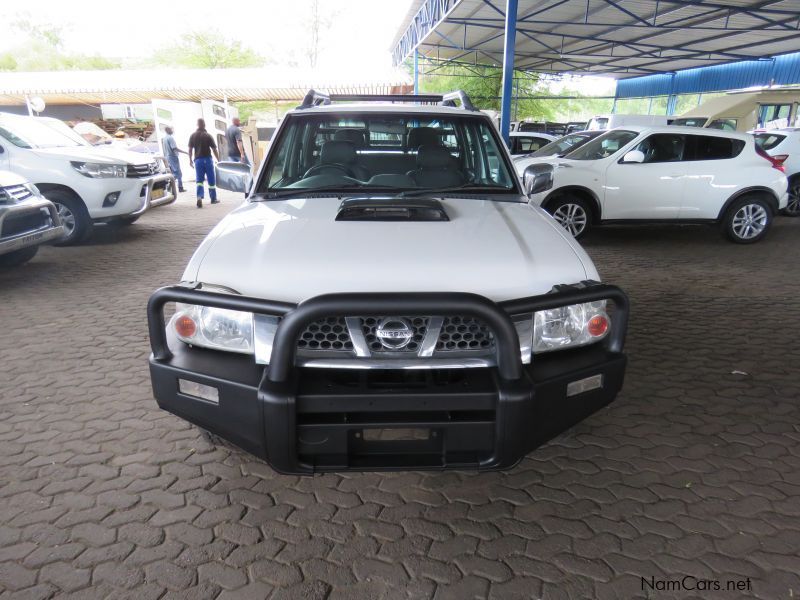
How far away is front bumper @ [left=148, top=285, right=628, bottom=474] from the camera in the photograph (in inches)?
76.3

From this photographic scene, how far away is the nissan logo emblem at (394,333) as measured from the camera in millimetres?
2076

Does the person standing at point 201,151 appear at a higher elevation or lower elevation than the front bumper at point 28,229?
higher

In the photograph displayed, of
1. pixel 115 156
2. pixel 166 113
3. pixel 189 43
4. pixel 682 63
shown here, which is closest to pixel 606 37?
pixel 682 63

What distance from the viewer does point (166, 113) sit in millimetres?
20344

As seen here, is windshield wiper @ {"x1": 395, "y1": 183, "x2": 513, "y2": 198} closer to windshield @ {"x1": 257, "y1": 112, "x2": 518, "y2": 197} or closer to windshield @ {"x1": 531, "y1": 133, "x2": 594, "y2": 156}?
windshield @ {"x1": 257, "y1": 112, "x2": 518, "y2": 197}

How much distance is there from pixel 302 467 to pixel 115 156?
816cm

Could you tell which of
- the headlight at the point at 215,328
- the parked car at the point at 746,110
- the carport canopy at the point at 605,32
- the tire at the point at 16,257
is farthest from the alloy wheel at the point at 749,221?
the tire at the point at 16,257

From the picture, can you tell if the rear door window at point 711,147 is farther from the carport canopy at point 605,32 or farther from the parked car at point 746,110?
the parked car at point 746,110

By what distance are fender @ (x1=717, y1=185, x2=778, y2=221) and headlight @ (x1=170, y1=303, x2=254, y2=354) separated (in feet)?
27.7

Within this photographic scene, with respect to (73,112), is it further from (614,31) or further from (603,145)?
(603,145)

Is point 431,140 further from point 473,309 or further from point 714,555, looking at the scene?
point 714,555

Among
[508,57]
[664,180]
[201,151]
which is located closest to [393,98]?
[664,180]

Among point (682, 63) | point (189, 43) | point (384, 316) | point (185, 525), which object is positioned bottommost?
point (185, 525)

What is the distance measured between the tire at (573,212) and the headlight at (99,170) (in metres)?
6.38
